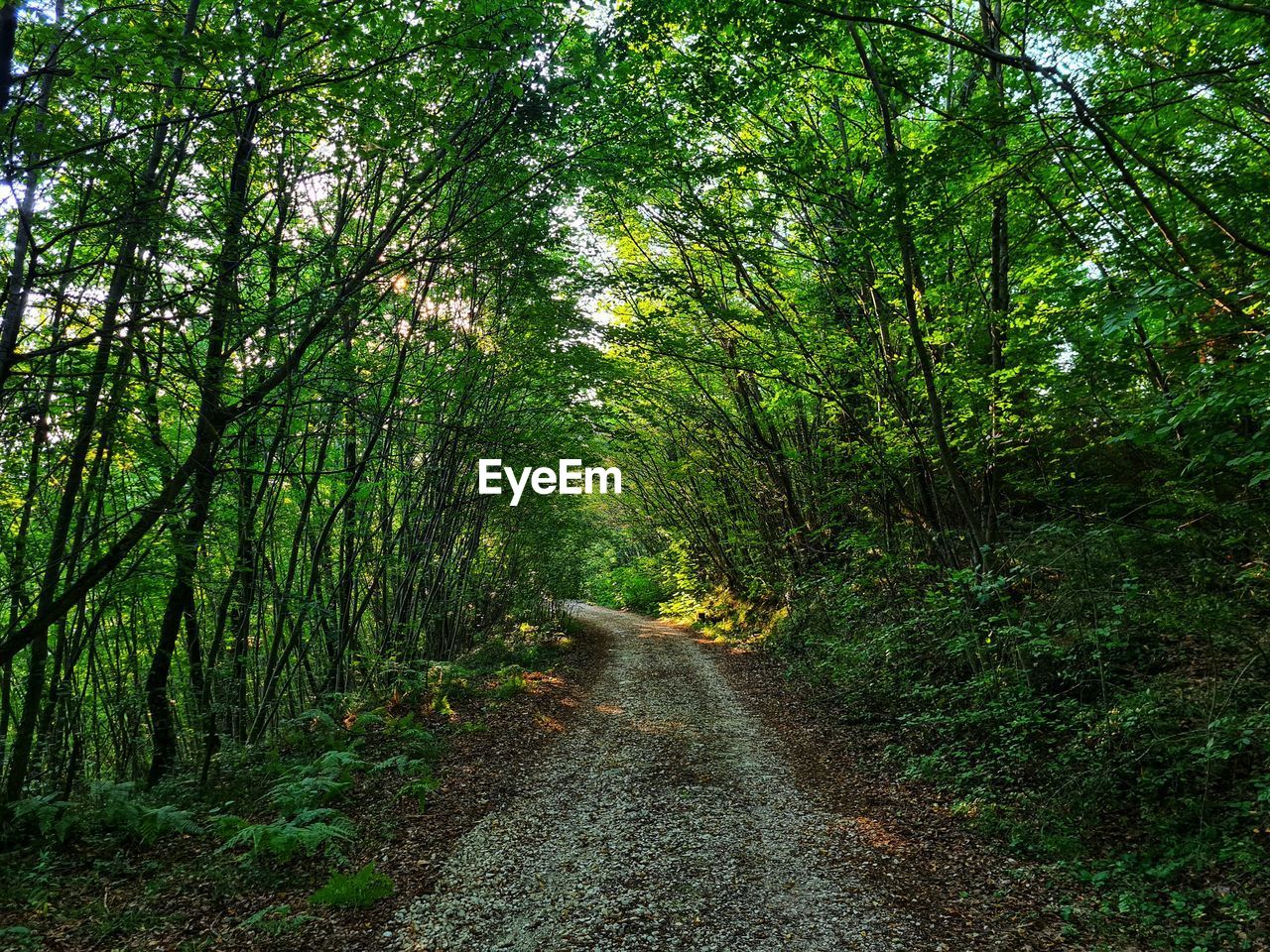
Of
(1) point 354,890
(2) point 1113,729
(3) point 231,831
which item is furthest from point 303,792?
(2) point 1113,729

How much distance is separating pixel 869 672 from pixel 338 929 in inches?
254

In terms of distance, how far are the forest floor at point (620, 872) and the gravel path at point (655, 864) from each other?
2cm

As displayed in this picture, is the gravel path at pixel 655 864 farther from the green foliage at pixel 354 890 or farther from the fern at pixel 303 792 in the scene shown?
the fern at pixel 303 792

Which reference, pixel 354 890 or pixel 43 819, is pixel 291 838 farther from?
pixel 43 819

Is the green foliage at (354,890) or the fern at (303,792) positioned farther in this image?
the fern at (303,792)

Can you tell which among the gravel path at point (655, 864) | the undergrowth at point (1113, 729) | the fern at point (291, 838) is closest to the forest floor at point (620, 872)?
the gravel path at point (655, 864)

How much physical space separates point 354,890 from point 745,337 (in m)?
7.45

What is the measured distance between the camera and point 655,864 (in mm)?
4434

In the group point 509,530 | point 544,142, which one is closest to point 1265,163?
point 544,142

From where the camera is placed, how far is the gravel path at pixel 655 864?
3633 mm

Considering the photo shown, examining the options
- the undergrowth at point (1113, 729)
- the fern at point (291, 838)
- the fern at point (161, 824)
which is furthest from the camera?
the fern at point (161, 824)

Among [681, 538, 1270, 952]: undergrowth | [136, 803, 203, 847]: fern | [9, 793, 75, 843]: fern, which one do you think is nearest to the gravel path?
[681, 538, 1270, 952]: undergrowth

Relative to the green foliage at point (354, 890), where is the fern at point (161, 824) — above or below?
above

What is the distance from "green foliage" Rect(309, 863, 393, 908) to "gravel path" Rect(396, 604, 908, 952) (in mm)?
299
